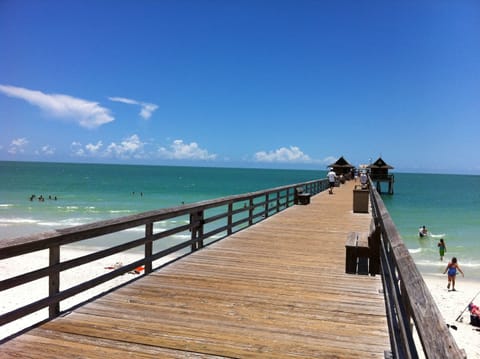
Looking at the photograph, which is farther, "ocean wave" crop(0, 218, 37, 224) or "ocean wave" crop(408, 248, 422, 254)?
"ocean wave" crop(0, 218, 37, 224)

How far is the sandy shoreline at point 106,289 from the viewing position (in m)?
11.7

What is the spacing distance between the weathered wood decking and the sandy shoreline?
24.9 ft

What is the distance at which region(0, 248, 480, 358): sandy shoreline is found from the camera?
38.3 feet

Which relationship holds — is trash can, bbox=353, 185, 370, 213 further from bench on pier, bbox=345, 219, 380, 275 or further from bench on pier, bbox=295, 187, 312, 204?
bench on pier, bbox=345, 219, 380, 275

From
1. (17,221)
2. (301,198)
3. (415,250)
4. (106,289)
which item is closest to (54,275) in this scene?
(106,289)

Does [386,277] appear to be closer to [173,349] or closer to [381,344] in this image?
[381,344]

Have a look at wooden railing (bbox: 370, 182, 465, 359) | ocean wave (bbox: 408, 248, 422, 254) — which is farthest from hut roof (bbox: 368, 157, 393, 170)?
wooden railing (bbox: 370, 182, 465, 359)

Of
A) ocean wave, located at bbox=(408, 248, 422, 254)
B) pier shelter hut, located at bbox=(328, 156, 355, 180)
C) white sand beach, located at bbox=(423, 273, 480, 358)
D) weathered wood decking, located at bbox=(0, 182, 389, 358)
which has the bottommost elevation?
white sand beach, located at bbox=(423, 273, 480, 358)

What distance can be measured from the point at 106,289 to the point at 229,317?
38.7 feet

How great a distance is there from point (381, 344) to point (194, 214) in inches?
166

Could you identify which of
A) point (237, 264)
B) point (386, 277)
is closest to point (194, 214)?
point (237, 264)

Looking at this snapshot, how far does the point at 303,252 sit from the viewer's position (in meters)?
7.18

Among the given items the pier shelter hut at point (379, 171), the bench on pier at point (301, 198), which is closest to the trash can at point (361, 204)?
the bench on pier at point (301, 198)

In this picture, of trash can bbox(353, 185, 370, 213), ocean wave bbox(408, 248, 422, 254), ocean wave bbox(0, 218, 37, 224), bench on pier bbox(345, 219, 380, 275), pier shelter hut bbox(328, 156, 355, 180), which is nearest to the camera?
bench on pier bbox(345, 219, 380, 275)
